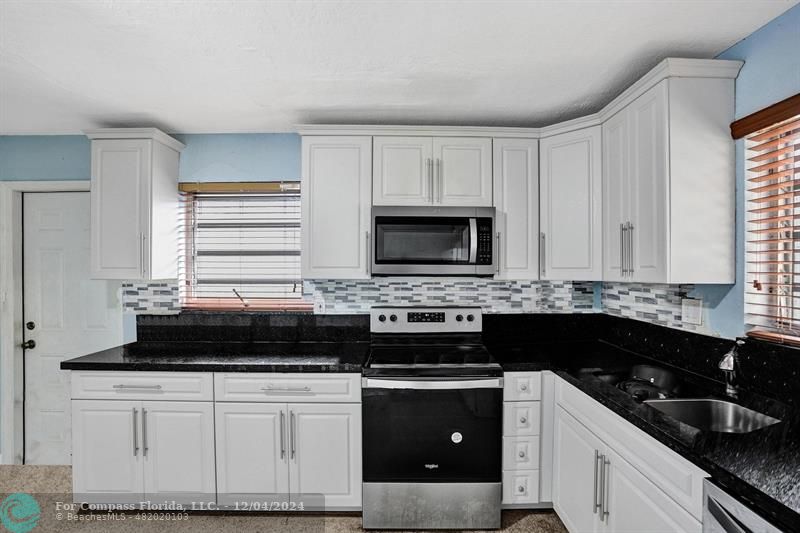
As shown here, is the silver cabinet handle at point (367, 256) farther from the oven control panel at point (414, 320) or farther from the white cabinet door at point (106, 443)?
the white cabinet door at point (106, 443)

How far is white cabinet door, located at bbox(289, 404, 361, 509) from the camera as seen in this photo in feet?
7.59

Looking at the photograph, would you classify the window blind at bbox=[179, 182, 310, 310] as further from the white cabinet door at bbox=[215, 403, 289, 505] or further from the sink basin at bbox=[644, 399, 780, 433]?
the sink basin at bbox=[644, 399, 780, 433]

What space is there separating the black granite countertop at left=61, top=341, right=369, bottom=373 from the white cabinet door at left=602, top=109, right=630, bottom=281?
4.60ft

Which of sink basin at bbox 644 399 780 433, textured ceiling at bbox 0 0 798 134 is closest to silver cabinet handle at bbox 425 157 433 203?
textured ceiling at bbox 0 0 798 134

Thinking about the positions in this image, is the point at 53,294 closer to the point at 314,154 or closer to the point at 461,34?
the point at 314,154

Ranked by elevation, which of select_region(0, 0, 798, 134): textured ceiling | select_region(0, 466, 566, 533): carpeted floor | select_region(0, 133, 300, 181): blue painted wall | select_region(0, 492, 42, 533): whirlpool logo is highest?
select_region(0, 0, 798, 134): textured ceiling

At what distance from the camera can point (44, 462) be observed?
3.01 meters

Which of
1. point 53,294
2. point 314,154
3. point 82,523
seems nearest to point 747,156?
point 314,154

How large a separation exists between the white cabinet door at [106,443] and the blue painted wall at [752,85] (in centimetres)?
284

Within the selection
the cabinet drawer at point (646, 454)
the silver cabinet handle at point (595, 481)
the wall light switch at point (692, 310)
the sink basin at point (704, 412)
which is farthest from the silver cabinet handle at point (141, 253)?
the wall light switch at point (692, 310)

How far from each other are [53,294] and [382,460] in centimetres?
252

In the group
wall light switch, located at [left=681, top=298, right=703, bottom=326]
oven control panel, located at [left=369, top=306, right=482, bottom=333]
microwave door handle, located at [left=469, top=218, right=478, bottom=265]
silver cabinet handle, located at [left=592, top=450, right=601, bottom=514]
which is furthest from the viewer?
oven control panel, located at [left=369, top=306, right=482, bottom=333]

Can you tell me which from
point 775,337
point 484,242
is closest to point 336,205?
point 484,242

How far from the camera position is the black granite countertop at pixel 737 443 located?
3.30 ft
